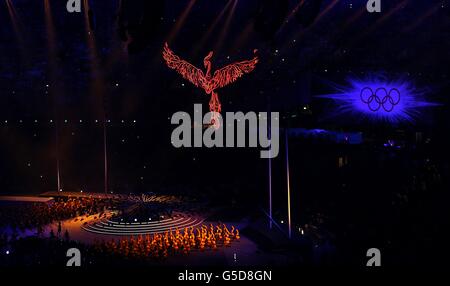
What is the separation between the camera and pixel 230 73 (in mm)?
20500

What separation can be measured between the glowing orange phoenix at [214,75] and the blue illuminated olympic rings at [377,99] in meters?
5.50

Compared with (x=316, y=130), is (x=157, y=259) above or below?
below

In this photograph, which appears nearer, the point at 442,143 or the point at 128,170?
the point at 442,143

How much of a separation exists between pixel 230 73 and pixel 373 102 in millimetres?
6749

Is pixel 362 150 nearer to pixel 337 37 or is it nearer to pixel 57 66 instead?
pixel 337 37

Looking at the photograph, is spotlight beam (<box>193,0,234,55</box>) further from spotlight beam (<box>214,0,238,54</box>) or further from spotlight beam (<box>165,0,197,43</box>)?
spotlight beam (<box>165,0,197,43</box>)

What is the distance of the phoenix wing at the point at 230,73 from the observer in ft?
67.2

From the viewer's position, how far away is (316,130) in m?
18.3

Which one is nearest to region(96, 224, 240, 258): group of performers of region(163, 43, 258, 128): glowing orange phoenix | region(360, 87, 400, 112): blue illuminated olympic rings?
region(163, 43, 258, 128): glowing orange phoenix

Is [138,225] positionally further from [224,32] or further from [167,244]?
[224,32]

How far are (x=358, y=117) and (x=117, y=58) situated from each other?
469 inches

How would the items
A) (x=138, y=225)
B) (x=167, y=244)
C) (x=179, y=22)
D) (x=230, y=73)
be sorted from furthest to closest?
(x=179, y=22) < (x=230, y=73) < (x=138, y=225) < (x=167, y=244)

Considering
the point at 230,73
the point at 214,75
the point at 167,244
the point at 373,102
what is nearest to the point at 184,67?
the point at 214,75
